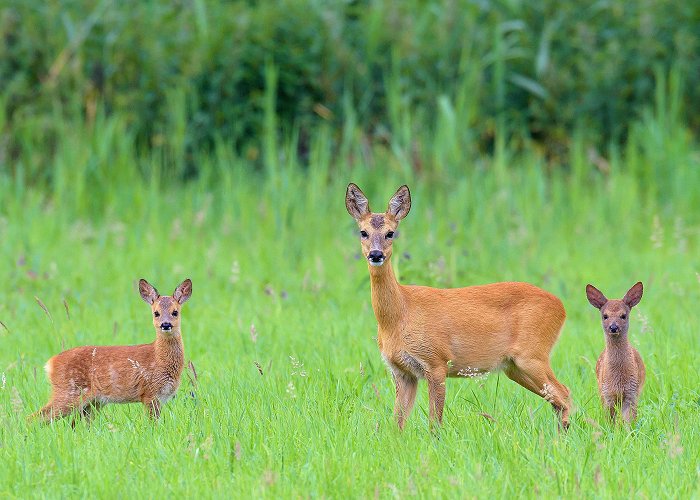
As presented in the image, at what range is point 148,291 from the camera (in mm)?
6926

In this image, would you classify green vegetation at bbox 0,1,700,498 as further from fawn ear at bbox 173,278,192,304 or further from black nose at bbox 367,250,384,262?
black nose at bbox 367,250,384,262

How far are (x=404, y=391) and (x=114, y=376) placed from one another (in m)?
1.50

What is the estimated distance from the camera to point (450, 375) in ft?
21.4

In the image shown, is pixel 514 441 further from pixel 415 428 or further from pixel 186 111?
pixel 186 111

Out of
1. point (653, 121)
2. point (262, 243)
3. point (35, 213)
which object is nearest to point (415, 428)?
point (262, 243)

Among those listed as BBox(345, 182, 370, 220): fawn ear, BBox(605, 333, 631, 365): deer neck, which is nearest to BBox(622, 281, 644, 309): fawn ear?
BBox(605, 333, 631, 365): deer neck

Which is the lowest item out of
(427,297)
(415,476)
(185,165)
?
(415,476)

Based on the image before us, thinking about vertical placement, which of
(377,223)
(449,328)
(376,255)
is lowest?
(449,328)

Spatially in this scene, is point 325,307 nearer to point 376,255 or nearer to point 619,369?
point 376,255

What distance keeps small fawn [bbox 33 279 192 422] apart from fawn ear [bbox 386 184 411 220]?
50.8 inches

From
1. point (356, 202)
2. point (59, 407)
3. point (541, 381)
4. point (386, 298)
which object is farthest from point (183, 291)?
point (541, 381)

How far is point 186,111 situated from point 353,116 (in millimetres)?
2042

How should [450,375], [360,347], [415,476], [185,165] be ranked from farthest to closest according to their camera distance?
[185,165] → [360,347] → [450,375] → [415,476]

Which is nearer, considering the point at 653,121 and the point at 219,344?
the point at 219,344
